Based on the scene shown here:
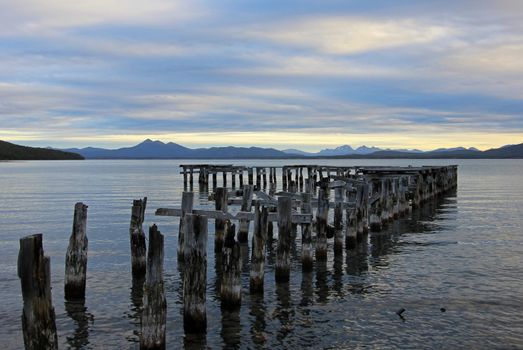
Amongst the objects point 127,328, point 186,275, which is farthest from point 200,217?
point 127,328

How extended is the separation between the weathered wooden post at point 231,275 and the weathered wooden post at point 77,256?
358cm

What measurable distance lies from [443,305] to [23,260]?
32.9 ft

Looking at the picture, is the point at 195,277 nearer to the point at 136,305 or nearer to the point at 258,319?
the point at 258,319

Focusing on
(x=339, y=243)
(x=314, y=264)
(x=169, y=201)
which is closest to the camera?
(x=314, y=264)

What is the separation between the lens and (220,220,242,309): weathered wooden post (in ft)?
41.3

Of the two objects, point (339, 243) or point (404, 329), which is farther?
point (339, 243)

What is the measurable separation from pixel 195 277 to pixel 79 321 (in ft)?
11.3

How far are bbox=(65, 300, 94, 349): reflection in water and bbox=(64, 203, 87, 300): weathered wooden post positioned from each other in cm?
32

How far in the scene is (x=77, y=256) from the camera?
1396cm

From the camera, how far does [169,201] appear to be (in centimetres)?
4819

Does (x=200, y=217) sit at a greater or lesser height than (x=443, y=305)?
greater

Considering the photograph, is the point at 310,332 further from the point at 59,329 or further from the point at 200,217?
the point at 59,329

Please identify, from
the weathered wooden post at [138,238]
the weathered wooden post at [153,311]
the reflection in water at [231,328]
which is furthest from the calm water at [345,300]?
the weathered wooden post at [153,311]

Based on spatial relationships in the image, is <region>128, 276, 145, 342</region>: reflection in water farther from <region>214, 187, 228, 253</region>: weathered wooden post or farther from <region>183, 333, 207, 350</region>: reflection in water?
<region>214, 187, 228, 253</region>: weathered wooden post
